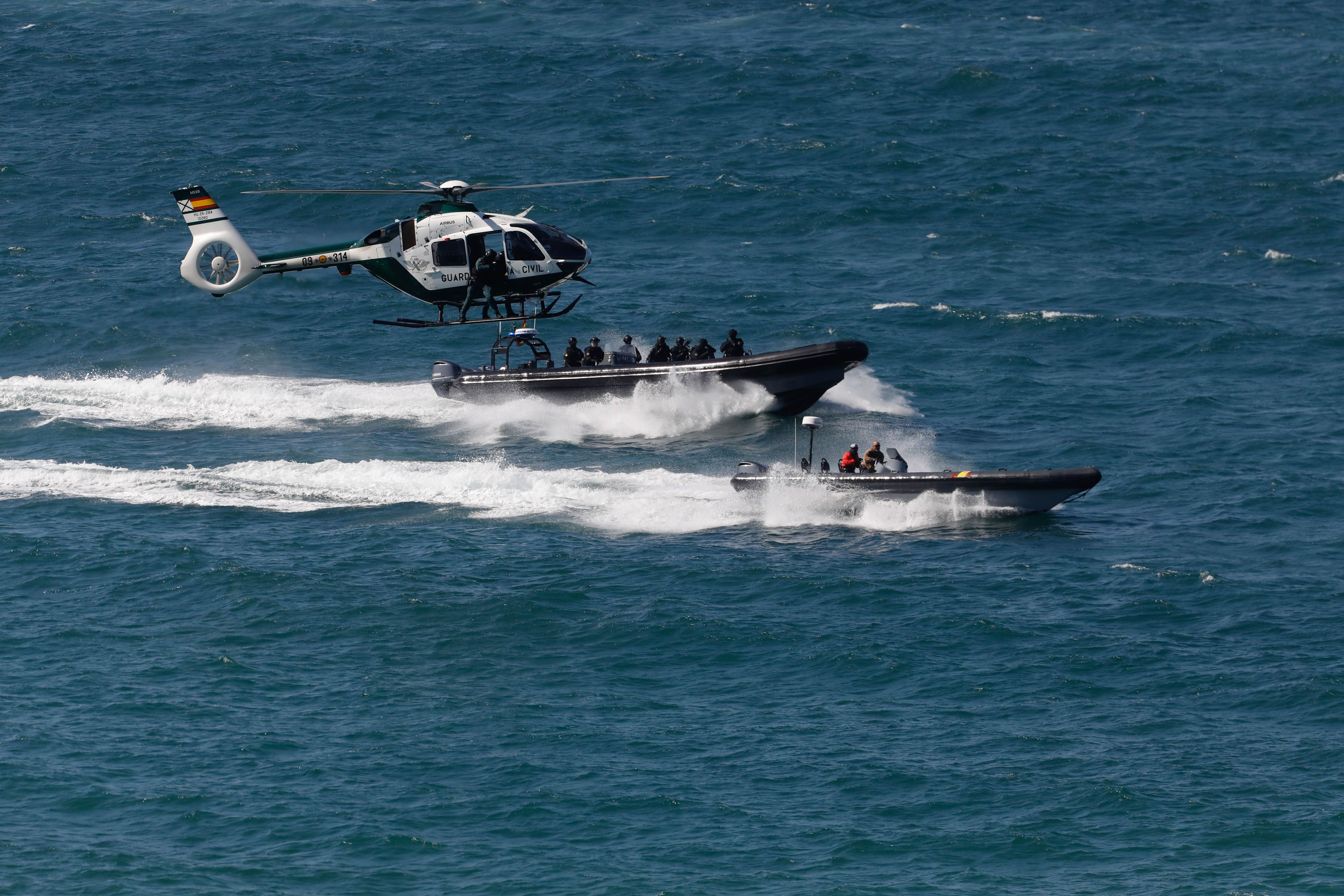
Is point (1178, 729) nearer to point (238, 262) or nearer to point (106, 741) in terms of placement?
point (106, 741)

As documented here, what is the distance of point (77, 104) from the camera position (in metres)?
88.9

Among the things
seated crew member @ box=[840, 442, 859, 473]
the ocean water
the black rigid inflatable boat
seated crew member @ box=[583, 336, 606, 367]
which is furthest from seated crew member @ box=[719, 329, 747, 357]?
seated crew member @ box=[840, 442, 859, 473]

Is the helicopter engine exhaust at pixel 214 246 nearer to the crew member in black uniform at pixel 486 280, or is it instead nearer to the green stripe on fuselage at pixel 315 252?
the green stripe on fuselage at pixel 315 252

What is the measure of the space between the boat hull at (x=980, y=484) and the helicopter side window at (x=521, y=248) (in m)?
9.61

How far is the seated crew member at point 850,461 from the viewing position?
44875mm

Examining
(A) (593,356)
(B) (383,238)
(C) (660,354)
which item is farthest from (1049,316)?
(B) (383,238)

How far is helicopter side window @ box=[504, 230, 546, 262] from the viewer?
4812cm

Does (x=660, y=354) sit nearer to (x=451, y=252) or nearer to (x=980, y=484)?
(x=451, y=252)

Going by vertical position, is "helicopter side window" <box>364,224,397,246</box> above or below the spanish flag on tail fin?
below

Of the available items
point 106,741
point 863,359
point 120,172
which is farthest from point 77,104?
point 106,741

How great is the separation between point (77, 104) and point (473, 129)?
21.9 metres

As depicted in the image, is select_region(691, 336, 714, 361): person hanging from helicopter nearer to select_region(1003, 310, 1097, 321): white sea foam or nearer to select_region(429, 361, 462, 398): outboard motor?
select_region(429, 361, 462, 398): outboard motor

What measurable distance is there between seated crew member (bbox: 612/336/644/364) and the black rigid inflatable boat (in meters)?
0.21

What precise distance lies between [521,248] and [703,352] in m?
7.76
